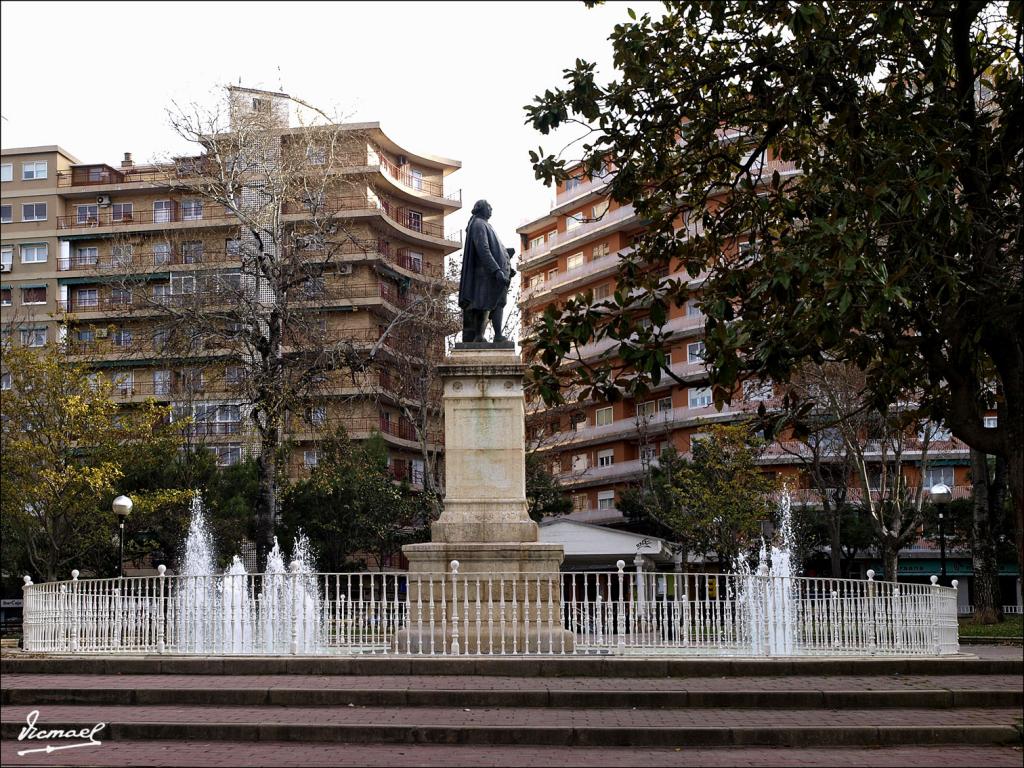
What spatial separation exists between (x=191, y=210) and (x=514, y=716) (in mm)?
57397

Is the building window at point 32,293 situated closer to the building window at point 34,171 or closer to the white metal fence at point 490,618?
the building window at point 34,171

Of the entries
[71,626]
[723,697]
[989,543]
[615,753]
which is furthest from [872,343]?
[989,543]

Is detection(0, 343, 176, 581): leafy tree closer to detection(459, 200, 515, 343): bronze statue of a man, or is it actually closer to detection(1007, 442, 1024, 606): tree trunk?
detection(459, 200, 515, 343): bronze statue of a man

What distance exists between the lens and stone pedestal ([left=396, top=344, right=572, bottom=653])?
15.8 metres

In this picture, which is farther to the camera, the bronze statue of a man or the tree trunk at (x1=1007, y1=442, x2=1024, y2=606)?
the bronze statue of a man

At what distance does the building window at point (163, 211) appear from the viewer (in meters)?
65.4

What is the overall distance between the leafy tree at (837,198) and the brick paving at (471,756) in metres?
1.96

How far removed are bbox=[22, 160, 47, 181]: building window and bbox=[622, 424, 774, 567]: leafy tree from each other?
40820 millimetres

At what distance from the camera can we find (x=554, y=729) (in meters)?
11.2

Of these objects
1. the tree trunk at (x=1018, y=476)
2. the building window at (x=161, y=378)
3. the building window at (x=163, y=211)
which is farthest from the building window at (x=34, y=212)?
the tree trunk at (x=1018, y=476)

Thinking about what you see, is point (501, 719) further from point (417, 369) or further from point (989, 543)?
point (417, 369)

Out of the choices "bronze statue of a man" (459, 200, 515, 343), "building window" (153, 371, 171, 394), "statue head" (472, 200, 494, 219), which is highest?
"building window" (153, 371, 171, 394)

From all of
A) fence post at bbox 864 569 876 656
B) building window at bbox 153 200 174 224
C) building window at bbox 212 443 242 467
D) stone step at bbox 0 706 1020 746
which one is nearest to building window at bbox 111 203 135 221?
building window at bbox 153 200 174 224

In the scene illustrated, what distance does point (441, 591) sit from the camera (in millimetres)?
16203
